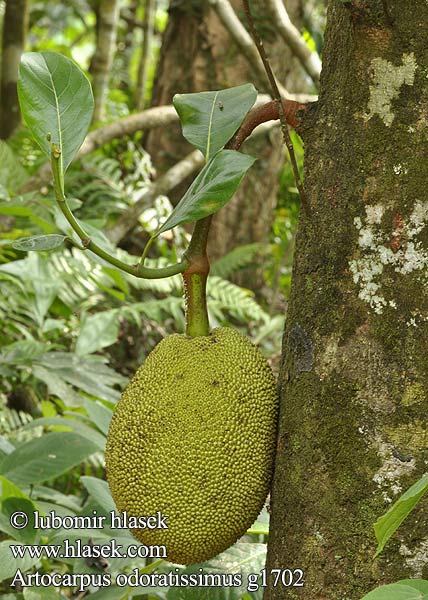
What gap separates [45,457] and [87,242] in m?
0.42

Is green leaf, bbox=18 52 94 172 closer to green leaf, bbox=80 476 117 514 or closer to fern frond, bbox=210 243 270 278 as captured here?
green leaf, bbox=80 476 117 514

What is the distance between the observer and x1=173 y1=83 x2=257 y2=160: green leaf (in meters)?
0.84

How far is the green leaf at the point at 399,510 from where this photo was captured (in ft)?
1.66

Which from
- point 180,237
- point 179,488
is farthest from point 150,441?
point 180,237

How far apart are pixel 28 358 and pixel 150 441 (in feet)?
2.22

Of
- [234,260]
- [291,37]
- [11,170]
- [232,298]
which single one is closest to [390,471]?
[291,37]

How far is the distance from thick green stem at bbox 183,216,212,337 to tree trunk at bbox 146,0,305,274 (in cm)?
196

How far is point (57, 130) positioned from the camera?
0.82 metres

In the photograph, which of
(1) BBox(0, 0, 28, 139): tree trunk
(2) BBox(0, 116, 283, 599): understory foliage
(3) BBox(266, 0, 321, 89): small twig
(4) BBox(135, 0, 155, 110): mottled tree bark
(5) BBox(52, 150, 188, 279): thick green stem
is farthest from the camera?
(4) BBox(135, 0, 155, 110): mottled tree bark

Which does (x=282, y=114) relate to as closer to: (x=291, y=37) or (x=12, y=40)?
(x=291, y=37)

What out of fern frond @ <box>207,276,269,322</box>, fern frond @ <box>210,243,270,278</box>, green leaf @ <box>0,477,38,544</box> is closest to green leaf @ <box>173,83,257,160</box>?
green leaf @ <box>0,477,38,544</box>

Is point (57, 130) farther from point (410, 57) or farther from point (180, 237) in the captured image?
Answer: point (180, 237)

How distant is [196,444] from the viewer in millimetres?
795

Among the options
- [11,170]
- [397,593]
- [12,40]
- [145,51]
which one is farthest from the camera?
[145,51]
